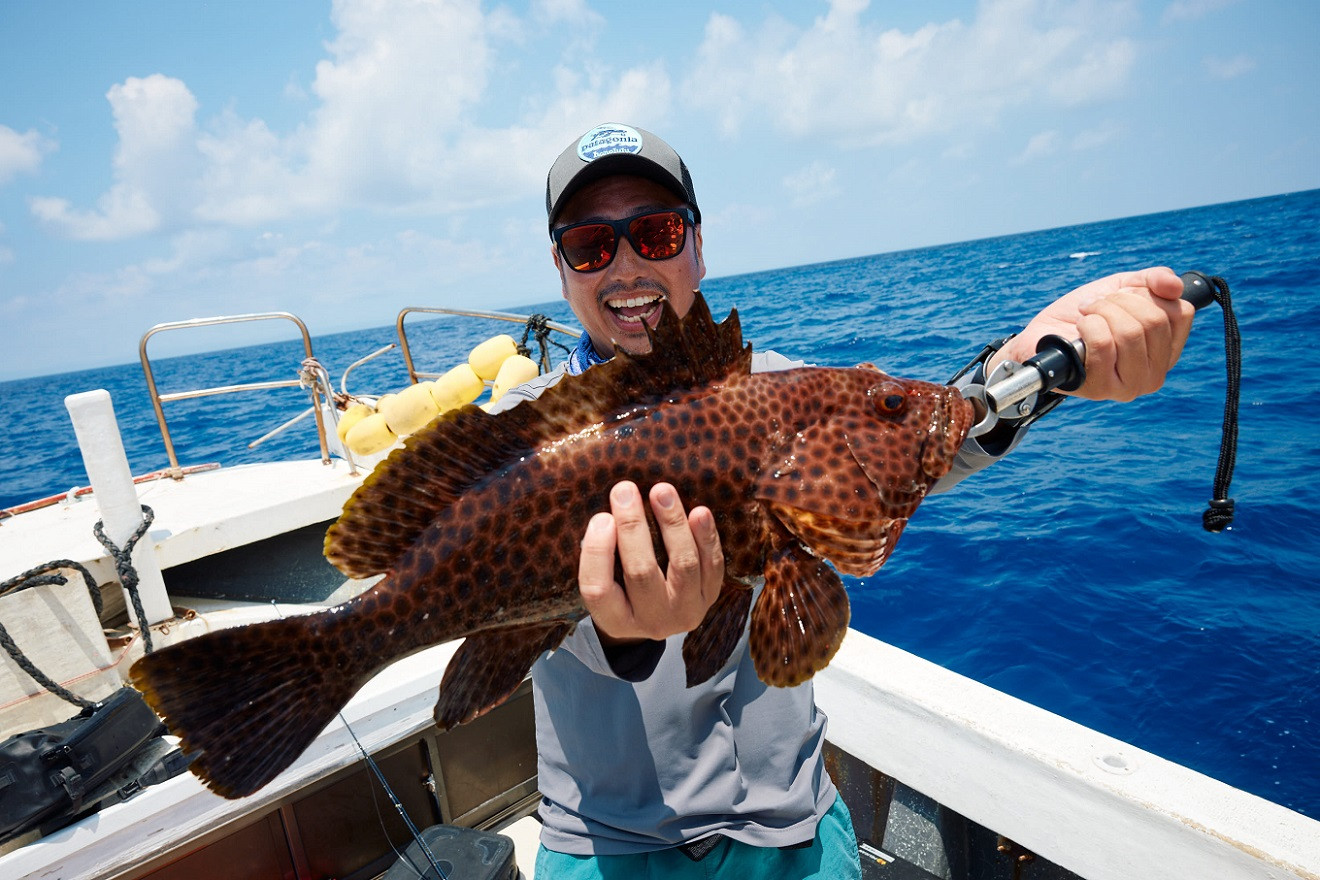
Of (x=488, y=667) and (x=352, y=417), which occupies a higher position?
(x=352, y=417)

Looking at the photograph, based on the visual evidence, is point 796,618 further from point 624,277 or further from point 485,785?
point 485,785

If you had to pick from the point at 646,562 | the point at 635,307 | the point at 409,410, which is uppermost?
the point at 635,307

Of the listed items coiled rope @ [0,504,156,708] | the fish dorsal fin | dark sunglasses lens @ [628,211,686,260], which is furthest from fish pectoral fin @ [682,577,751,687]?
coiled rope @ [0,504,156,708]

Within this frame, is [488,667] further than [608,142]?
No

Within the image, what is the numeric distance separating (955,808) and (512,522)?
3223 mm

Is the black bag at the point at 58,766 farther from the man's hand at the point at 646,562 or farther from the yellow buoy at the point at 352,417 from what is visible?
the yellow buoy at the point at 352,417

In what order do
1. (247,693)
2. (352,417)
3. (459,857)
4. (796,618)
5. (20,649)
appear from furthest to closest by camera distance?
(352,417) → (20,649) → (459,857) → (796,618) → (247,693)

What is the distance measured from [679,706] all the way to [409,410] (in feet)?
16.0

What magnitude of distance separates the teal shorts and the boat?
120cm

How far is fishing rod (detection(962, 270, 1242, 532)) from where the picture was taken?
220 centimetres

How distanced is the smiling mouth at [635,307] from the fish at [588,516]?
1245 millimetres

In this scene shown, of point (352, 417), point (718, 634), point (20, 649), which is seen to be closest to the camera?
point (718, 634)

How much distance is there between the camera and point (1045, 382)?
2.23 meters

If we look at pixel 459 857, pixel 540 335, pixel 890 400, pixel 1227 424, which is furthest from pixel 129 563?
pixel 1227 424
